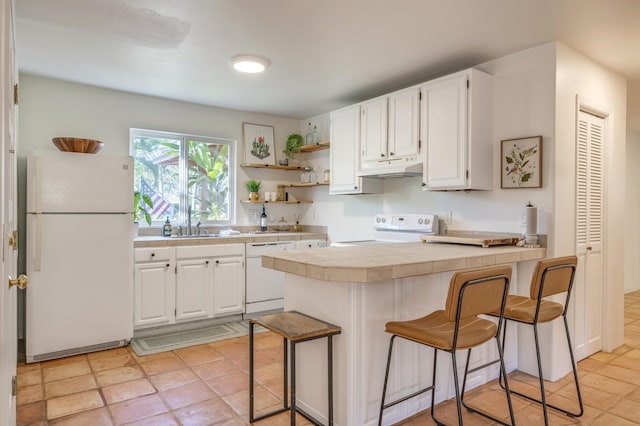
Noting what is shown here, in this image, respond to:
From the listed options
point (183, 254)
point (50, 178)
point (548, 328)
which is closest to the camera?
point (548, 328)

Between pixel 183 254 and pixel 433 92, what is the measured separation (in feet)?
8.77

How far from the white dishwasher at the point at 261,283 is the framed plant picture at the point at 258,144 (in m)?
1.17

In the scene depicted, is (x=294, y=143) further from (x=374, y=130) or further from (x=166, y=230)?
(x=166, y=230)

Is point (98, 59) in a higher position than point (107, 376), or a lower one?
higher

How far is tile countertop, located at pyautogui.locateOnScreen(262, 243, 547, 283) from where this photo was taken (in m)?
1.91

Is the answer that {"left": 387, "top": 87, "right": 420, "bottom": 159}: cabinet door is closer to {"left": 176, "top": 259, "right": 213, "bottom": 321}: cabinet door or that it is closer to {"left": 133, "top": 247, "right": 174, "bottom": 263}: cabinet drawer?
{"left": 176, "top": 259, "right": 213, "bottom": 321}: cabinet door

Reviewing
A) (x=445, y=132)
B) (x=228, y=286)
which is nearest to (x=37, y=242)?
(x=228, y=286)

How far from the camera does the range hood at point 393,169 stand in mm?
3496

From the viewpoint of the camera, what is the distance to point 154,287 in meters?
3.75

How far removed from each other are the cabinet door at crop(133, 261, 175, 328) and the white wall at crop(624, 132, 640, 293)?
622 cm

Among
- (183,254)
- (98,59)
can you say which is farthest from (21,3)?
(183,254)

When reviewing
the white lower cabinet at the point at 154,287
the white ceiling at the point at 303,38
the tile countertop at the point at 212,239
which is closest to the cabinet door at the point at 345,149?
the white ceiling at the point at 303,38

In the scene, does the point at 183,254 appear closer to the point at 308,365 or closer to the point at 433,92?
the point at 308,365

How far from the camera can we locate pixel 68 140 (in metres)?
3.33
